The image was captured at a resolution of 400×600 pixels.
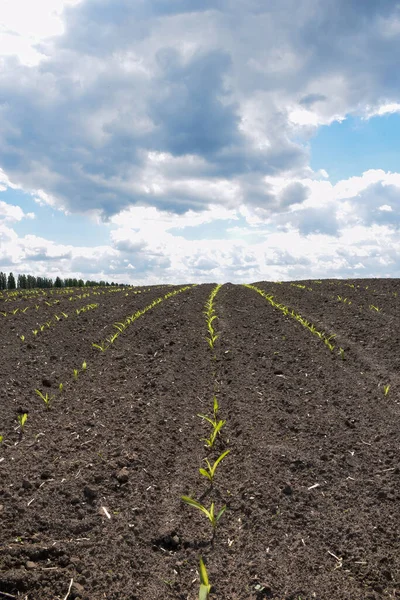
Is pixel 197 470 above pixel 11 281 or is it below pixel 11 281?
below

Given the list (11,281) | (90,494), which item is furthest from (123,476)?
(11,281)

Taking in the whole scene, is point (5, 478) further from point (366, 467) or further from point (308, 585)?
point (366, 467)

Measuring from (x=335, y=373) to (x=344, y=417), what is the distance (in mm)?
1723

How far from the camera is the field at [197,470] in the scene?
274cm

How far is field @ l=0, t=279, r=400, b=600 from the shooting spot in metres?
2.74

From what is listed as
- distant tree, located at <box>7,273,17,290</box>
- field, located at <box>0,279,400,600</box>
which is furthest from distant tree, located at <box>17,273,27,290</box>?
field, located at <box>0,279,400,600</box>

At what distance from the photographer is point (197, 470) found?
395 cm

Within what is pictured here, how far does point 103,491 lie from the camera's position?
3570 mm

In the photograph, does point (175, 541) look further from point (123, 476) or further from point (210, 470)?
point (123, 476)

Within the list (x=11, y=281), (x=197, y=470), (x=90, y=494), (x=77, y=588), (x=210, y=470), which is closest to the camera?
(x=77, y=588)

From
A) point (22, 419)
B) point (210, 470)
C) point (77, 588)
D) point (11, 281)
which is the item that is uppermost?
point (11, 281)

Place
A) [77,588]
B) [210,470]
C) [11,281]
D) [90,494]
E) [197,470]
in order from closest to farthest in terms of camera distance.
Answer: [77,588] < [90,494] < [210,470] < [197,470] < [11,281]

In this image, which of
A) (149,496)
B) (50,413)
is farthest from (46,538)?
(50,413)

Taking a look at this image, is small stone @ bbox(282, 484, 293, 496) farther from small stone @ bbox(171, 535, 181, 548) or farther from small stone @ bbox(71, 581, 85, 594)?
small stone @ bbox(71, 581, 85, 594)
